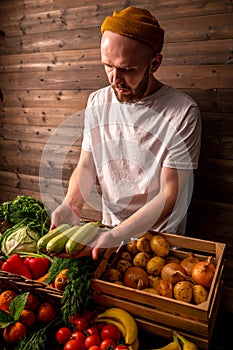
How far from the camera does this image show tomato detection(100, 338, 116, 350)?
0.90 m

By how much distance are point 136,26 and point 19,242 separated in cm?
104

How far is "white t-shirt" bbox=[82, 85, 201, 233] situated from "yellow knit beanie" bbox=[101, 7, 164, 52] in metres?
0.30

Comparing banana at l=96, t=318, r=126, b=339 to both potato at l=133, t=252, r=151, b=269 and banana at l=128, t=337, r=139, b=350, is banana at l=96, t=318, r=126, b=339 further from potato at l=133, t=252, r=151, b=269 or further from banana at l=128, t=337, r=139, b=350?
potato at l=133, t=252, r=151, b=269

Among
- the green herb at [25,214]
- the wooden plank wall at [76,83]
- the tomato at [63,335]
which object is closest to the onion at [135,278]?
the tomato at [63,335]

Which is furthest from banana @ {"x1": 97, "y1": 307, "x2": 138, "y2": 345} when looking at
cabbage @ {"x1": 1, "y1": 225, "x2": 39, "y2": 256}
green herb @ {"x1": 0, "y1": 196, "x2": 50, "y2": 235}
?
green herb @ {"x1": 0, "y1": 196, "x2": 50, "y2": 235}

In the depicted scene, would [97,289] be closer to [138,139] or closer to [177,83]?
[138,139]

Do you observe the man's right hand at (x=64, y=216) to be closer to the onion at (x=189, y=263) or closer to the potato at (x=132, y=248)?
the potato at (x=132, y=248)

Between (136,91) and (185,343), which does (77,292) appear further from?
(136,91)

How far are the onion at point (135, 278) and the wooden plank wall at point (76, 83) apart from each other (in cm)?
101

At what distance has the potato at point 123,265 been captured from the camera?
1.08m

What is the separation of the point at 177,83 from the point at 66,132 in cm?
95

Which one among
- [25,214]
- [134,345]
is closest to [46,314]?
[134,345]

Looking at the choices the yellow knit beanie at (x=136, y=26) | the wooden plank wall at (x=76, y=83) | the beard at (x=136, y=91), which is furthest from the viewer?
the wooden plank wall at (x=76, y=83)

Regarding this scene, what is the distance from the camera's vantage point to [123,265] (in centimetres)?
109
